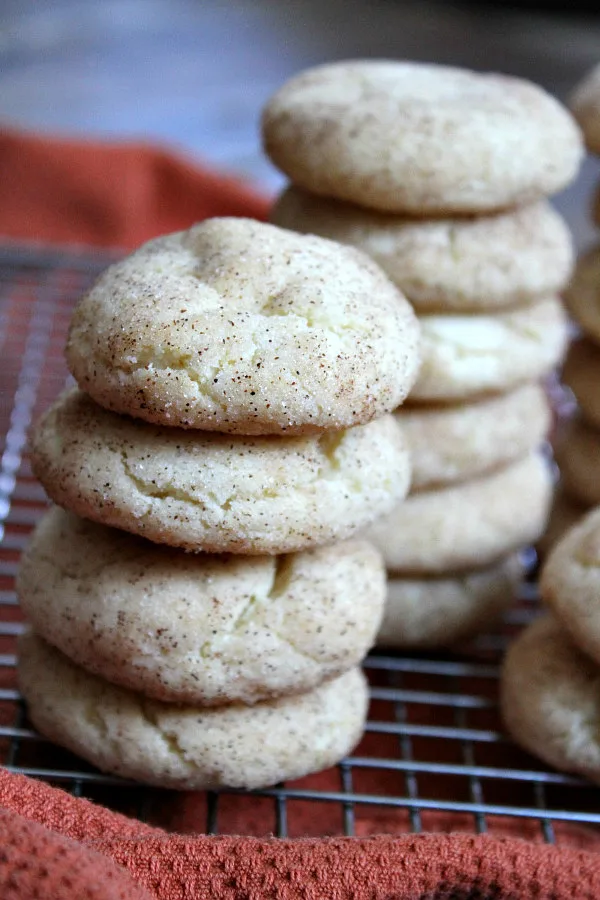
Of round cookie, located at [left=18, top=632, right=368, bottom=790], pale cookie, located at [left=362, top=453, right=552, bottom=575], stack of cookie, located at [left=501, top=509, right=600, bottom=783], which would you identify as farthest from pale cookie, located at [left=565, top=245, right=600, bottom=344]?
round cookie, located at [left=18, top=632, right=368, bottom=790]

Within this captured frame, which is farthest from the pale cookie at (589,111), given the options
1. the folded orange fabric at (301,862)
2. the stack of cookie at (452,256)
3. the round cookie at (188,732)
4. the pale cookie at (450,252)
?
the folded orange fabric at (301,862)

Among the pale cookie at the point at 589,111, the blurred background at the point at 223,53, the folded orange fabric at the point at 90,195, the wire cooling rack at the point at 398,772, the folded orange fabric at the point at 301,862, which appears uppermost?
the pale cookie at the point at 589,111

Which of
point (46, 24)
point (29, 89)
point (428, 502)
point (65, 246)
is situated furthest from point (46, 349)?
point (46, 24)

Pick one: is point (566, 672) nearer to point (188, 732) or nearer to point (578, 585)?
point (578, 585)

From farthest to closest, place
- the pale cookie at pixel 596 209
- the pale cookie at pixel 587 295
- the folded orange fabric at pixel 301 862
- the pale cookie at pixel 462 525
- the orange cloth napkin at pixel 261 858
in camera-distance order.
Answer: the pale cookie at pixel 596 209 < the pale cookie at pixel 587 295 < the pale cookie at pixel 462 525 < the folded orange fabric at pixel 301 862 < the orange cloth napkin at pixel 261 858

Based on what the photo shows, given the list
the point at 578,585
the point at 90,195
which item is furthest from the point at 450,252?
the point at 90,195

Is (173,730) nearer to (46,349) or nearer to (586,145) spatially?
(586,145)

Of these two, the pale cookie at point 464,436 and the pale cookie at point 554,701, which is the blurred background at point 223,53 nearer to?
the pale cookie at point 464,436
